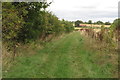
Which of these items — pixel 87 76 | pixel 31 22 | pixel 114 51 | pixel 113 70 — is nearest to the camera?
pixel 87 76

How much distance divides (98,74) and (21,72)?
3633mm

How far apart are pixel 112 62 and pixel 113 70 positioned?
1692 millimetres

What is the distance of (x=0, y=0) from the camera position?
8203 millimetres

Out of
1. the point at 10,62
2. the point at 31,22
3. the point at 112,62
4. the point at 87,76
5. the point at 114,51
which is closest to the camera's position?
Answer: the point at 87,76

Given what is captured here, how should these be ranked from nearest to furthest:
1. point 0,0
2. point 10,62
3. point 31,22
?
point 0,0, point 10,62, point 31,22

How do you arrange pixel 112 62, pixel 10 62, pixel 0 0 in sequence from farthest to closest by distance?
pixel 112 62 < pixel 10 62 < pixel 0 0

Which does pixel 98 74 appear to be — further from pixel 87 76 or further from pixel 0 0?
pixel 0 0

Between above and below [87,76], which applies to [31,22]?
above

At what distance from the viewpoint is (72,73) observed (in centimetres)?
922

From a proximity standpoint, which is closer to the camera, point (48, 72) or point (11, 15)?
point (11, 15)

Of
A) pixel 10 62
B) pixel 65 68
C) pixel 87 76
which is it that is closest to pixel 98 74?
pixel 87 76

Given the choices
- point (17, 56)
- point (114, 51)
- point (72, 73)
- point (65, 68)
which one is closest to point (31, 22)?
point (17, 56)

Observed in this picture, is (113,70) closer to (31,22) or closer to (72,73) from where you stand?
(72,73)

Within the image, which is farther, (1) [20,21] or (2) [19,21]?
(1) [20,21]
